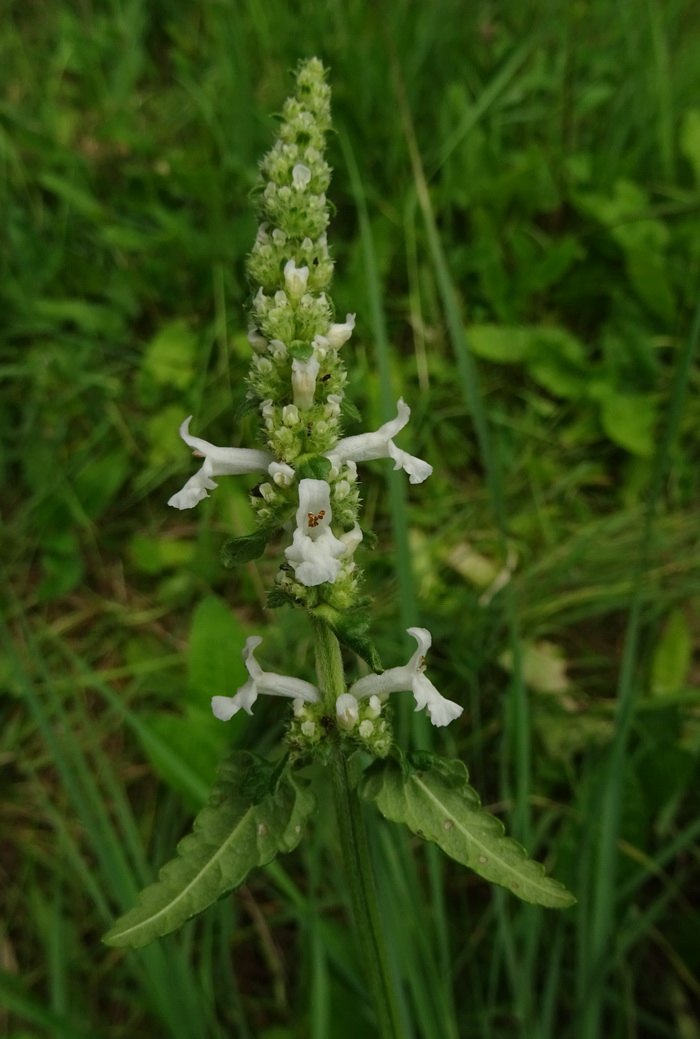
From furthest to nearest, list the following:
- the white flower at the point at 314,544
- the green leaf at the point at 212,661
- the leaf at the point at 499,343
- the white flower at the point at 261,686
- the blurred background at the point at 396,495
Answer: the leaf at the point at 499,343 → the green leaf at the point at 212,661 → the blurred background at the point at 396,495 → the white flower at the point at 261,686 → the white flower at the point at 314,544

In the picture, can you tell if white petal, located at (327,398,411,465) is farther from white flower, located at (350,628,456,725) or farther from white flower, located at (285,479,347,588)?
white flower, located at (350,628,456,725)

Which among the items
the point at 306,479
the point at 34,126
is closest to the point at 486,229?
the point at 34,126

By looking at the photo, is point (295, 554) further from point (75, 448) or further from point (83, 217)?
point (83, 217)

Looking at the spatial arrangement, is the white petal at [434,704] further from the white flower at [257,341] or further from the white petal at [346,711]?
the white flower at [257,341]

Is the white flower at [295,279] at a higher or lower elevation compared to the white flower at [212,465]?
higher

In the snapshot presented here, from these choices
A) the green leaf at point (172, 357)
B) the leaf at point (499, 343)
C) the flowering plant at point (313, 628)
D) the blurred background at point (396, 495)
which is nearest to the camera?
the flowering plant at point (313, 628)

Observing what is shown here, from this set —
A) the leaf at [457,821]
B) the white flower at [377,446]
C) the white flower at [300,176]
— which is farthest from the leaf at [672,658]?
the white flower at [300,176]

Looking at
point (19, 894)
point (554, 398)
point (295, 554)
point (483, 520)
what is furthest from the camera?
point (554, 398)
